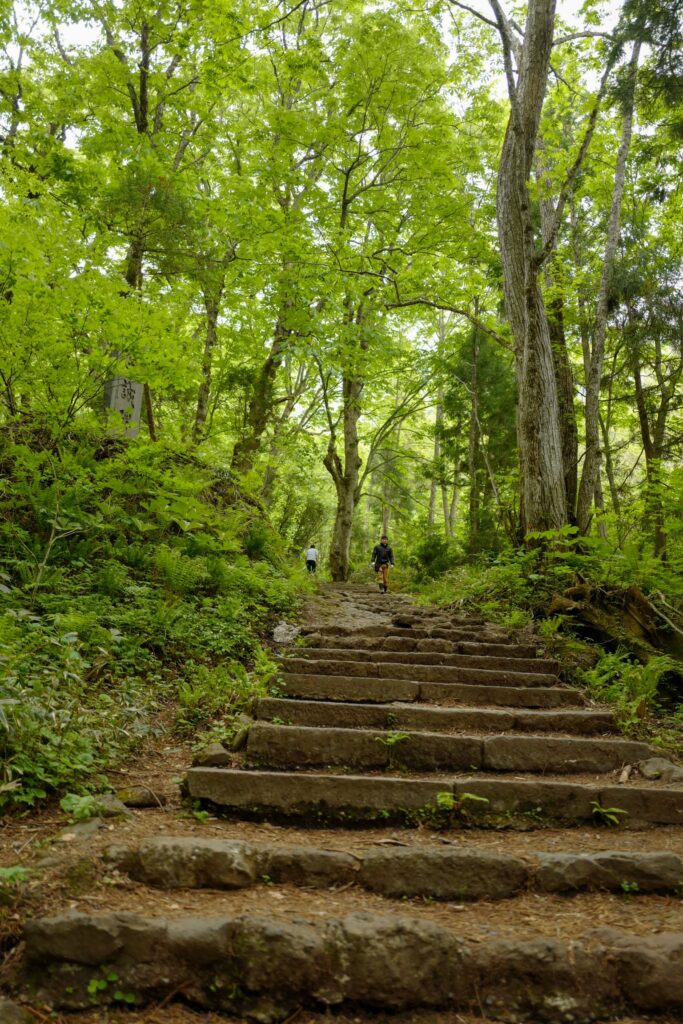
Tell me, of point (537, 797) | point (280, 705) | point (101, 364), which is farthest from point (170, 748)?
point (101, 364)

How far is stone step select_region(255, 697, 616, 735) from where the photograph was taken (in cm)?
505

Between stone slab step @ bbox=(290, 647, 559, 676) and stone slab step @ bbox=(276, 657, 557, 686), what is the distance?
31 cm

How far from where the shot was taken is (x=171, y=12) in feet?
34.4

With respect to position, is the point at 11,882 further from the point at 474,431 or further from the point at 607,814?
the point at 474,431

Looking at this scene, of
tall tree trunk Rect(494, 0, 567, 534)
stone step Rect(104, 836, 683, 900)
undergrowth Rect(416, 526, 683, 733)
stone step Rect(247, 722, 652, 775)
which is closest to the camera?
stone step Rect(104, 836, 683, 900)

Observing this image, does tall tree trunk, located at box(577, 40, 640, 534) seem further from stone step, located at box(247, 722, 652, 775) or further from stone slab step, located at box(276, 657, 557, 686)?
stone step, located at box(247, 722, 652, 775)

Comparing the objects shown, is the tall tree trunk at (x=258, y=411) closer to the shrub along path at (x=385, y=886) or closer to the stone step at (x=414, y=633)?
the stone step at (x=414, y=633)

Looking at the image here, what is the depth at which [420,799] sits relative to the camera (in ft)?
12.9

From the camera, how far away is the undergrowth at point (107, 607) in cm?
389

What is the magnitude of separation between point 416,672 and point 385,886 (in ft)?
10.3

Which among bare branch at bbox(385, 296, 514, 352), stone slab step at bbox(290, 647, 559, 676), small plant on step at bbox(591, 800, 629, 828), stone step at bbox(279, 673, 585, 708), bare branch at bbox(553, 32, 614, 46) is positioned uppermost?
bare branch at bbox(553, 32, 614, 46)

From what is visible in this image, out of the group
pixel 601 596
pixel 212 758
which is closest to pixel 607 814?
pixel 212 758

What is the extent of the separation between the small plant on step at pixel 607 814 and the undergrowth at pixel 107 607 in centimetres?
276

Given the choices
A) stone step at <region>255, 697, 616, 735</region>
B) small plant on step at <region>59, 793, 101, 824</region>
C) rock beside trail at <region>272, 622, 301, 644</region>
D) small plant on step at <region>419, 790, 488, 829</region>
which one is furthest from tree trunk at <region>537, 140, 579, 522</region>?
small plant on step at <region>59, 793, 101, 824</region>
